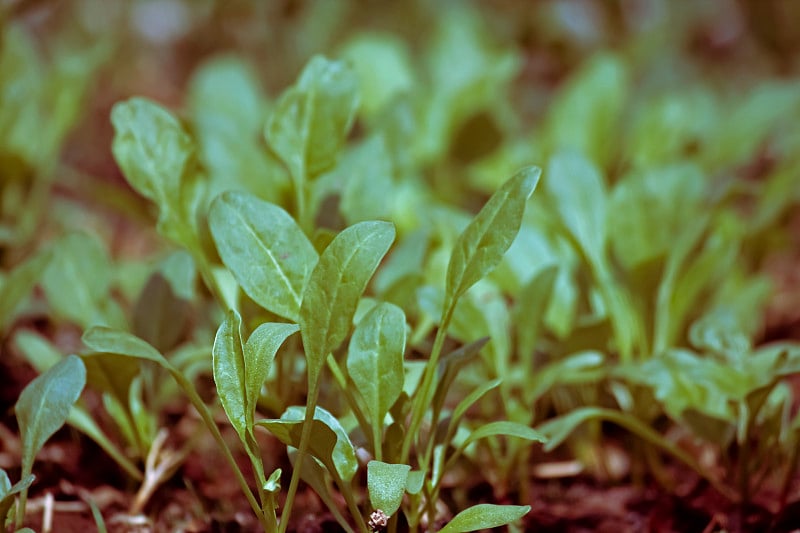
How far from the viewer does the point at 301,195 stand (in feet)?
3.02

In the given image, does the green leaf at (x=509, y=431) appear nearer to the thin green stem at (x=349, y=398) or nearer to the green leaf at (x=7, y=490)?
the thin green stem at (x=349, y=398)

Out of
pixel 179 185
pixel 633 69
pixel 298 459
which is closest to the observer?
pixel 298 459

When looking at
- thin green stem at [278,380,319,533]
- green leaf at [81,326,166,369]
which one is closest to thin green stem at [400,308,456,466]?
thin green stem at [278,380,319,533]

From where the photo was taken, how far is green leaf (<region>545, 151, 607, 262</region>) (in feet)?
3.44

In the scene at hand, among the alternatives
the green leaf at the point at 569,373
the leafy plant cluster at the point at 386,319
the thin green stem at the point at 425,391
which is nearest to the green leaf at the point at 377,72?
the leafy plant cluster at the point at 386,319

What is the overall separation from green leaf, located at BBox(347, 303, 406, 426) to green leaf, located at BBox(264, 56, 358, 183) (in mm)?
244

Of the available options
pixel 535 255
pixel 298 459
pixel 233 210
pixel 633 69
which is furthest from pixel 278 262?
pixel 633 69

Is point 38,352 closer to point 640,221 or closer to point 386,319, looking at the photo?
point 386,319

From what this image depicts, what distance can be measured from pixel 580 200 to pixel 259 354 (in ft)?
1.72

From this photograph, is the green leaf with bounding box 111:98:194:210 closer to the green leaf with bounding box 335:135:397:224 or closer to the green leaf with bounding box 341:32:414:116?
the green leaf with bounding box 335:135:397:224

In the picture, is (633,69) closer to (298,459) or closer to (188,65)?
(188,65)

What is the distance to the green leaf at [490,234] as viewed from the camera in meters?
0.72

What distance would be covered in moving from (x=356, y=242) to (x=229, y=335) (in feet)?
0.44

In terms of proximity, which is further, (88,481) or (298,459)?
(88,481)
